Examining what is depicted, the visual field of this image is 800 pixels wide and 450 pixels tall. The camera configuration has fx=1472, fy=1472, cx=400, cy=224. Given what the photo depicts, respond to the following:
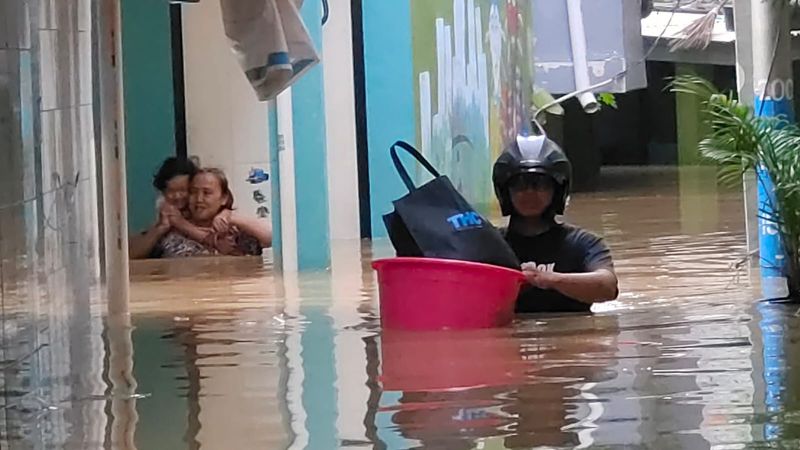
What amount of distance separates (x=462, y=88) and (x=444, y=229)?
5.91 meters

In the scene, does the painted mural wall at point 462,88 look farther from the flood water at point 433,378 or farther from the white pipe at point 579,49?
the flood water at point 433,378

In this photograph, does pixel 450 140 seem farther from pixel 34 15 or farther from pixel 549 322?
pixel 34 15

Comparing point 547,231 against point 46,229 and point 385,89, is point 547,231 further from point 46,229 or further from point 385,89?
point 385,89

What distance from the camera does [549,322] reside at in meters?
4.66

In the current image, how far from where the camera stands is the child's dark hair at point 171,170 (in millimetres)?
9789

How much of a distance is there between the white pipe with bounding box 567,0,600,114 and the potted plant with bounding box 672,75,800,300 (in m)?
8.93

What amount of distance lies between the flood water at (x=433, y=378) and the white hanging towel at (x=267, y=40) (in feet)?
2.91

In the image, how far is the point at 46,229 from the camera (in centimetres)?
393

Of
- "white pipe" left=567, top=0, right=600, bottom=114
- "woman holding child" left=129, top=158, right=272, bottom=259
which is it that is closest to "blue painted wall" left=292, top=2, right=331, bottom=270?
"woman holding child" left=129, top=158, right=272, bottom=259

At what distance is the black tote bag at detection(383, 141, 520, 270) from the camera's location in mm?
4465

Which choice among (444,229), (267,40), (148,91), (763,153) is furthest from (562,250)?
(148,91)

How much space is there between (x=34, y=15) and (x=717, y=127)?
8.80 feet

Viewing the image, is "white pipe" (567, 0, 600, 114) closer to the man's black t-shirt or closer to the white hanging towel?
the white hanging towel

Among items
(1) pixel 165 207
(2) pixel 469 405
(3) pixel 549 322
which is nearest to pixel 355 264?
(1) pixel 165 207
